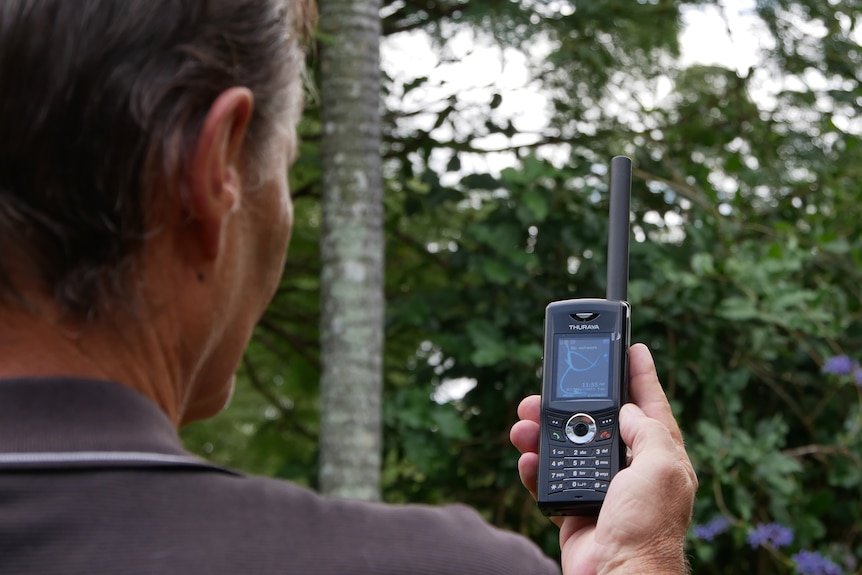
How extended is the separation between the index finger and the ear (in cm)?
63

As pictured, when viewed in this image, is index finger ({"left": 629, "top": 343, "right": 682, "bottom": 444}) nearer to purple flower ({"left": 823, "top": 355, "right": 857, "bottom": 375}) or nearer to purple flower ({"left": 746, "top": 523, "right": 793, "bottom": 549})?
purple flower ({"left": 746, "top": 523, "right": 793, "bottom": 549})

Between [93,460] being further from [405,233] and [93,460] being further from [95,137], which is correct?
[405,233]

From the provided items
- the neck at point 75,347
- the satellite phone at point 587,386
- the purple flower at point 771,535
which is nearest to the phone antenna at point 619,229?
the satellite phone at point 587,386

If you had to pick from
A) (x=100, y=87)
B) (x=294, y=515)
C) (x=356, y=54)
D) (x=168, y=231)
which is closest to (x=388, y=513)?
(x=294, y=515)

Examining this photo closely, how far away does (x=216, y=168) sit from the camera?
90 centimetres

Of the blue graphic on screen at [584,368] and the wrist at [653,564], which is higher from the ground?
the blue graphic on screen at [584,368]

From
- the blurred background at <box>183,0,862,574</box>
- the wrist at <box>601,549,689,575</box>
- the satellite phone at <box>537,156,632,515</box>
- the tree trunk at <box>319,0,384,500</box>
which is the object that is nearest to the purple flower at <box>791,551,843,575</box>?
the blurred background at <box>183,0,862,574</box>

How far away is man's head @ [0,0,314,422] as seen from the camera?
2.80 feet

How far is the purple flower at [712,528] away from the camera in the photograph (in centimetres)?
374

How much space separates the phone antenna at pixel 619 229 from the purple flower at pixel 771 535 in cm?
263

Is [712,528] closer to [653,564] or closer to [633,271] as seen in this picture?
[633,271]

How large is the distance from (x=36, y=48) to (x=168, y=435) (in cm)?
32

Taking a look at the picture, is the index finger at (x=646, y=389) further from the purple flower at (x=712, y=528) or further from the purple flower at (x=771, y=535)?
the purple flower at (x=771, y=535)

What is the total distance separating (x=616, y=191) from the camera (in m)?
1.46
